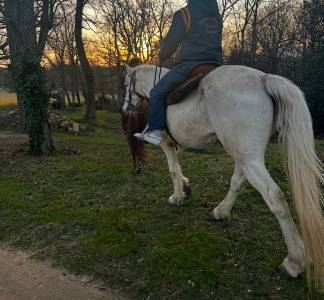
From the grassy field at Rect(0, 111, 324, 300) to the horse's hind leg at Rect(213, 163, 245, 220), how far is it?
0.38 ft

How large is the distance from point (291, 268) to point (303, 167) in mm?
1045

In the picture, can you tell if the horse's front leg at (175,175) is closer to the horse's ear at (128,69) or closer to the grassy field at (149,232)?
the grassy field at (149,232)

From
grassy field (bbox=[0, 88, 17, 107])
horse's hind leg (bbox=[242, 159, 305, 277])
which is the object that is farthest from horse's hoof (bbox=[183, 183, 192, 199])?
grassy field (bbox=[0, 88, 17, 107])

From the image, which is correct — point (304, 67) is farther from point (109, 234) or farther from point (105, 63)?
point (105, 63)

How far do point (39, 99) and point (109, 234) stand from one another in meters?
6.24

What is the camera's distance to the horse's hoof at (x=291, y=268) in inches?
151

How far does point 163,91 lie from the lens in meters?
4.94

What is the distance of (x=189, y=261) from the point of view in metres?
4.27

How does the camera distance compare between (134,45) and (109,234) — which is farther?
(134,45)

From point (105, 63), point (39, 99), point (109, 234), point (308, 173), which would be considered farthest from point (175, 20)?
point (105, 63)

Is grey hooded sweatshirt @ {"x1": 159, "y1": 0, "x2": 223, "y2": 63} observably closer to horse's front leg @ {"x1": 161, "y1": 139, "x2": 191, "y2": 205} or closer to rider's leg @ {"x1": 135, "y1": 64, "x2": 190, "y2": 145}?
rider's leg @ {"x1": 135, "y1": 64, "x2": 190, "y2": 145}

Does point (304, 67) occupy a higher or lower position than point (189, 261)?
higher

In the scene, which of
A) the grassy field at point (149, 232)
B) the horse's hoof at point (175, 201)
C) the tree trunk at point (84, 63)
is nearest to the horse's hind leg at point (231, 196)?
the grassy field at point (149, 232)

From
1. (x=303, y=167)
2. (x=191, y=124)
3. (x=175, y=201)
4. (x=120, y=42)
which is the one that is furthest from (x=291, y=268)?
(x=120, y=42)
